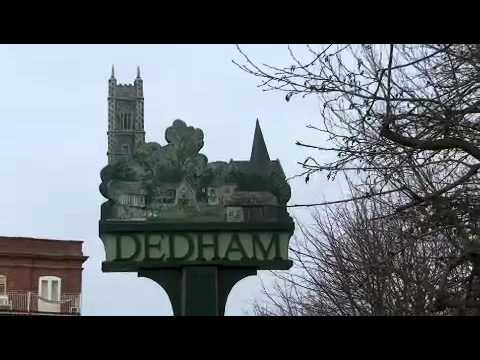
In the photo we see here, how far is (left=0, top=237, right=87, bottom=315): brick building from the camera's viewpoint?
28.2m

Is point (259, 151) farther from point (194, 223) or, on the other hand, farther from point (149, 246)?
point (149, 246)

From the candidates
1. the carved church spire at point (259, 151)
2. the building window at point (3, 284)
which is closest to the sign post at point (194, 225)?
the carved church spire at point (259, 151)

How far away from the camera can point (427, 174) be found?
8.73 m

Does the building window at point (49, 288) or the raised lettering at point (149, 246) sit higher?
the building window at point (49, 288)

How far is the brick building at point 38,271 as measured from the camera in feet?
92.5

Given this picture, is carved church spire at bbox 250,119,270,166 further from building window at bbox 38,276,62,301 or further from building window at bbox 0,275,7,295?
building window at bbox 0,275,7,295

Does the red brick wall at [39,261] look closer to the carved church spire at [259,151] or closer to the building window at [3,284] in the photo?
the building window at [3,284]

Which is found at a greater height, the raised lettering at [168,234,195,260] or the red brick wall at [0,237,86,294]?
the red brick wall at [0,237,86,294]

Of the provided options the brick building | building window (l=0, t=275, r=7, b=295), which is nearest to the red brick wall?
the brick building

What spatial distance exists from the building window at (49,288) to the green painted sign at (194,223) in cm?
1839

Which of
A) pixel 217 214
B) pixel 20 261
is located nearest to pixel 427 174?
pixel 217 214
